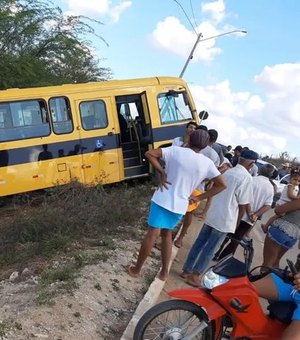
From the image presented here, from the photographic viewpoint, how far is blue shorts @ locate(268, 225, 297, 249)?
5551mm

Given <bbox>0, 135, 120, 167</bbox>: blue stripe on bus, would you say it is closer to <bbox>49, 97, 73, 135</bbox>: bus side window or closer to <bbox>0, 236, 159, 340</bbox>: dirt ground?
<bbox>49, 97, 73, 135</bbox>: bus side window

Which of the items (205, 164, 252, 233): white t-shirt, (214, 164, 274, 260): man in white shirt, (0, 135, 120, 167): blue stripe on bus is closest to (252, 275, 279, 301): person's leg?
(205, 164, 252, 233): white t-shirt

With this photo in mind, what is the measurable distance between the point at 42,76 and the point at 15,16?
2005 mm

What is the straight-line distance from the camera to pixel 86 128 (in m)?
11.4

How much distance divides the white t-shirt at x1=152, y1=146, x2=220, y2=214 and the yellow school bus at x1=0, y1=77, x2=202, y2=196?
20.3ft

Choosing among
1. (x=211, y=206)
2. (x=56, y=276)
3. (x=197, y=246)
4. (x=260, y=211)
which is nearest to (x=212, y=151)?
(x=260, y=211)

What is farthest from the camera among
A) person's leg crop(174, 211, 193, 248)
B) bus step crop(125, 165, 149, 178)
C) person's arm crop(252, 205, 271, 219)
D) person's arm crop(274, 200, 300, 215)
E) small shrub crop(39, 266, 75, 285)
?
bus step crop(125, 165, 149, 178)

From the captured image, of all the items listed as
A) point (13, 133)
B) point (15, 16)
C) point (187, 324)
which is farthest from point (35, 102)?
point (187, 324)

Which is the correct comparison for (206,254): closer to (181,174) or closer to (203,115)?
(181,174)

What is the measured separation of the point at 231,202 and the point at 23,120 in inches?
243

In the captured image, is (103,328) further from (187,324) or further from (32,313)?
(187,324)

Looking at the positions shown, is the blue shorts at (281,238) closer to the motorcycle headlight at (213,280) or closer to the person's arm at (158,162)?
the person's arm at (158,162)

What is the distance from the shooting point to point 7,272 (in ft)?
17.2

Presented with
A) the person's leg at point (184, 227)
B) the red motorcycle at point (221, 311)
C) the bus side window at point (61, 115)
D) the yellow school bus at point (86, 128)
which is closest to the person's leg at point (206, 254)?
the person's leg at point (184, 227)
